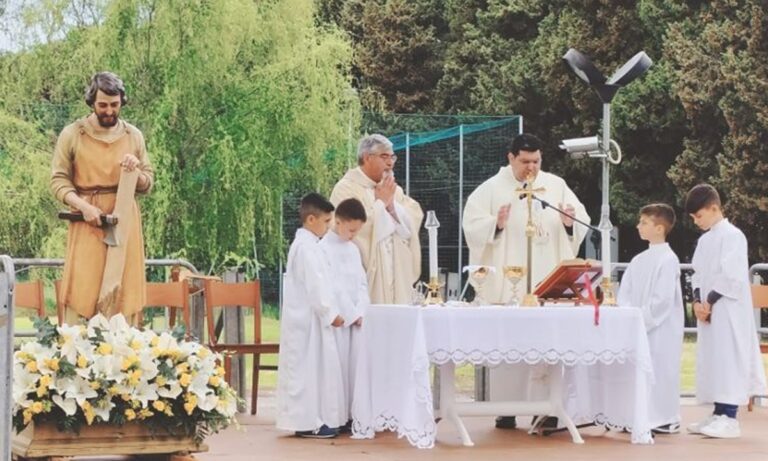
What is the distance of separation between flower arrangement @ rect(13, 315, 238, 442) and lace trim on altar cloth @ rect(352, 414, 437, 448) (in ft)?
5.03

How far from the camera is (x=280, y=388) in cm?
1118

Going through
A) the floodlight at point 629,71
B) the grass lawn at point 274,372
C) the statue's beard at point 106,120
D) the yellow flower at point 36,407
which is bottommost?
the grass lawn at point 274,372

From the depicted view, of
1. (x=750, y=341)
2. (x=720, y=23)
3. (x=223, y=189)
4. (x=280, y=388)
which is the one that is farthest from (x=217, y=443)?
(x=720, y=23)

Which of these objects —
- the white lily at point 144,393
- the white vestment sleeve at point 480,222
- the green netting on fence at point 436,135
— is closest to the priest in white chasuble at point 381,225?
the white vestment sleeve at point 480,222

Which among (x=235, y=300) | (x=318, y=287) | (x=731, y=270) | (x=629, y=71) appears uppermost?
(x=629, y=71)

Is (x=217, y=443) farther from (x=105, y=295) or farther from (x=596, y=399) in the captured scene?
(x=596, y=399)

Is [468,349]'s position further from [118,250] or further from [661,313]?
[118,250]

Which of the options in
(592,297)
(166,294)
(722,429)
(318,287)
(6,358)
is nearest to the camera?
(6,358)

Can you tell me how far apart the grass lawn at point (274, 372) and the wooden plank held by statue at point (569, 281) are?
165 inches

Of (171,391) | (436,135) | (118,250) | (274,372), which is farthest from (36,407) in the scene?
(436,135)

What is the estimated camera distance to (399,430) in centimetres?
1012

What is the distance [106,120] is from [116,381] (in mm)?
1959

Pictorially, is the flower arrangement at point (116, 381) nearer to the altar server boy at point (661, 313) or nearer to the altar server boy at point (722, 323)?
the altar server boy at point (661, 313)

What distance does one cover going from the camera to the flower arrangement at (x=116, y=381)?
834 centimetres
